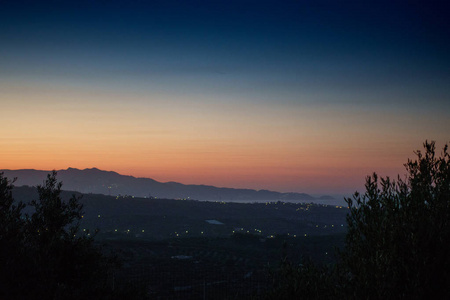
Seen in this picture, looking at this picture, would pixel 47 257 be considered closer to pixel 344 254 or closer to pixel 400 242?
pixel 344 254

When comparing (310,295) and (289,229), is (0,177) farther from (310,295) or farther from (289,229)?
(289,229)

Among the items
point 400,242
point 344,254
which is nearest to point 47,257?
point 344,254

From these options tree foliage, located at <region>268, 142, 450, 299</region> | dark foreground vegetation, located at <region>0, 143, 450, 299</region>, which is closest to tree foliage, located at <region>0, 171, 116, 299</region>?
dark foreground vegetation, located at <region>0, 143, 450, 299</region>

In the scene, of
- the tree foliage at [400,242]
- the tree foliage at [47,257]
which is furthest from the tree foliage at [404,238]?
the tree foliage at [47,257]

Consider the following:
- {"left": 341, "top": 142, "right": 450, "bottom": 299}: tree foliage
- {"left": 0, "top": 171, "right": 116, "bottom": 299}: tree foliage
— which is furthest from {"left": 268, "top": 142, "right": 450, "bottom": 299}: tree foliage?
{"left": 0, "top": 171, "right": 116, "bottom": 299}: tree foliage

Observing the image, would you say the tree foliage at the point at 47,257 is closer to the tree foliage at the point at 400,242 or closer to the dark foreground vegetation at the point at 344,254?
the dark foreground vegetation at the point at 344,254

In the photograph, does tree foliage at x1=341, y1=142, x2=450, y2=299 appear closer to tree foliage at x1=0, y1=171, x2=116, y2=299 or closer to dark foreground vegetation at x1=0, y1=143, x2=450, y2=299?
dark foreground vegetation at x1=0, y1=143, x2=450, y2=299

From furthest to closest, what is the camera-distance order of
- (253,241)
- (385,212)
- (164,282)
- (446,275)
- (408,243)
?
1. (253,241)
2. (164,282)
3. (385,212)
4. (408,243)
5. (446,275)

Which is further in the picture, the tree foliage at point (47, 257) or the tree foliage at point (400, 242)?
the tree foliage at point (47, 257)

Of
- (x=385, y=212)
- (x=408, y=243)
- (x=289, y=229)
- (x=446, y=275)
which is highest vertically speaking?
(x=385, y=212)

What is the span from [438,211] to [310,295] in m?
6.55

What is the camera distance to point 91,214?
656 ft

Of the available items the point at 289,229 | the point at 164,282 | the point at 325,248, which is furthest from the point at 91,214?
the point at 164,282

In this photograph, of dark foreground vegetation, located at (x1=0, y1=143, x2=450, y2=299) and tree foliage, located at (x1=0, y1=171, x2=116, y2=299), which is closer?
dark foreground vegetation, located at (x1=0, y1=143, x2=450, y2=299)
